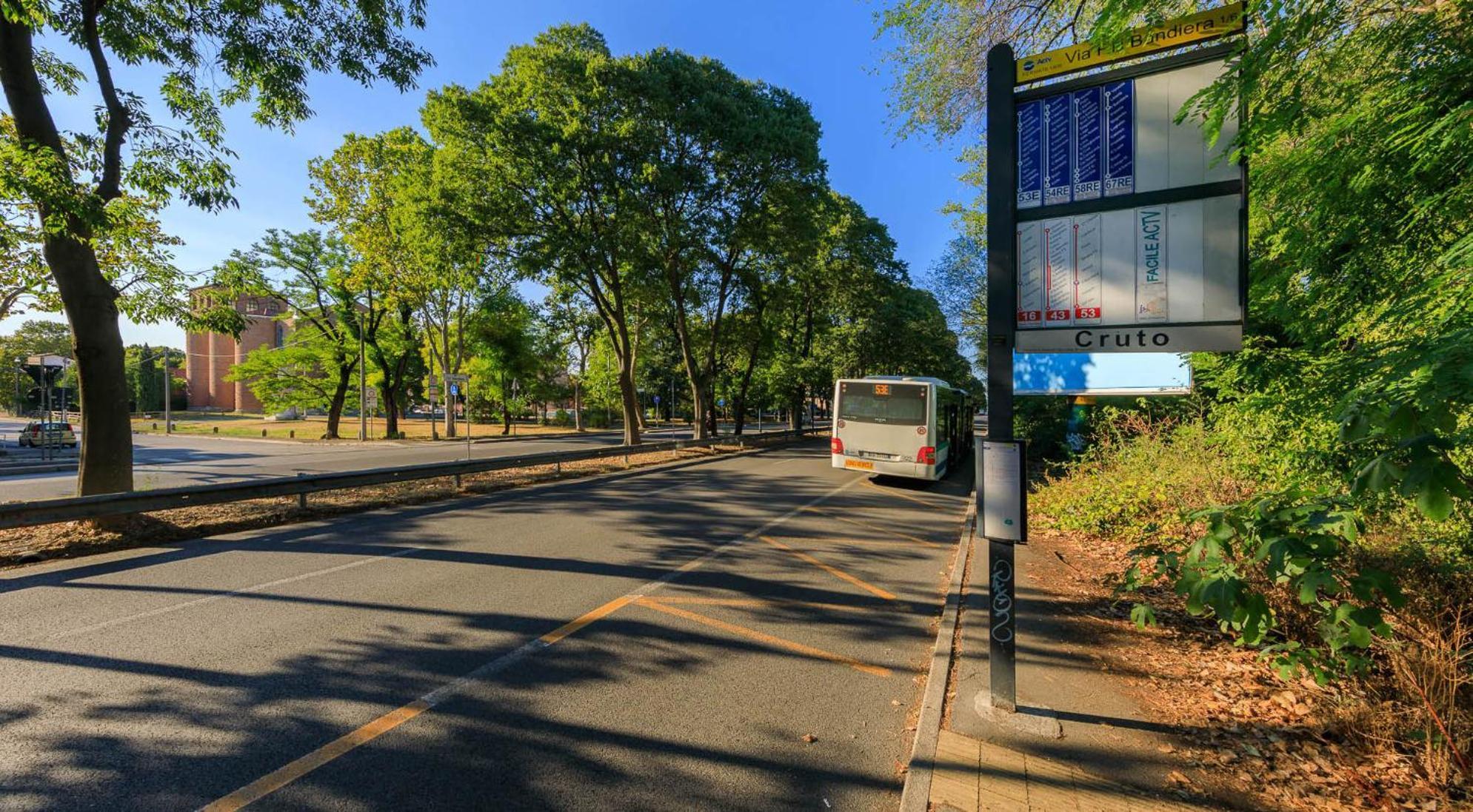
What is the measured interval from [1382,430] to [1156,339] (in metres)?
1.22

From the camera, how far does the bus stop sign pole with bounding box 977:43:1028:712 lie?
3246 mm

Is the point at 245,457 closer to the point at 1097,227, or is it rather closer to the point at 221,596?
the point at 221,596

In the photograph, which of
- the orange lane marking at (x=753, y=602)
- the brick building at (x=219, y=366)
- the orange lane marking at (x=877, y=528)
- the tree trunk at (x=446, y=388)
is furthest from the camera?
the brick building at (x=219, y=366)

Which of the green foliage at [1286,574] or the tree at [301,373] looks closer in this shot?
the green foliage at [1286,574]

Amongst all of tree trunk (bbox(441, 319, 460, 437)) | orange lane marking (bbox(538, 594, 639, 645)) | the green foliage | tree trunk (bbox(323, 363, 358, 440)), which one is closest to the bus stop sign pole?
the green foliage

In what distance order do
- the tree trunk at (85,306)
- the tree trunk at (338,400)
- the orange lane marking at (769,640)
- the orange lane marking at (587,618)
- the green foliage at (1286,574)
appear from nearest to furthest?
the green foliage at (1286,574) → the orange lane marking at (769,640) → the orange lane marking at (587,618) → the tree trunk at (85,306) → the tree trunk at (338,400)

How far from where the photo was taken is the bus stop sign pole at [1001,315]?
3.25 metres

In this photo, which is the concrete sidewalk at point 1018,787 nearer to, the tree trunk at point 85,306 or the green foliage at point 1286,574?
the green foliage at point 1286,574

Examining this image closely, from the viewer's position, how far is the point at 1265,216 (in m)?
4.37

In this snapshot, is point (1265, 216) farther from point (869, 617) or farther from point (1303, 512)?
point (869, 617)

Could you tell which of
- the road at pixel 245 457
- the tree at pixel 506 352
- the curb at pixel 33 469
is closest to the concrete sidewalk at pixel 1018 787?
the road at pixel 245 457

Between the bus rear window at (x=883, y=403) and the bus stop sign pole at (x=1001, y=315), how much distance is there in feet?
35.5

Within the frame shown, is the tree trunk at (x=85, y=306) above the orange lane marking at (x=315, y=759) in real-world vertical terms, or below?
above

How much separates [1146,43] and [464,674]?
18.6 feet
